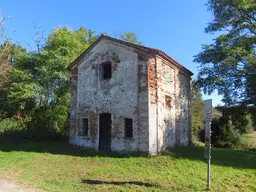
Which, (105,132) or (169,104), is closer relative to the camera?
(105,132)

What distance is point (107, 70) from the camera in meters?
14.6

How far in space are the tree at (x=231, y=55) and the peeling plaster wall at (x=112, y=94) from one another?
8.35 meters

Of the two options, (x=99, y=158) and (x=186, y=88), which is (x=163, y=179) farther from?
(x=186, y=88)

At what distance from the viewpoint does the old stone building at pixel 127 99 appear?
12414mm

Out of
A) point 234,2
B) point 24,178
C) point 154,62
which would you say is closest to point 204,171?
point 154,62

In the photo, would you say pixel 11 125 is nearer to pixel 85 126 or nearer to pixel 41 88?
pixel 41 88

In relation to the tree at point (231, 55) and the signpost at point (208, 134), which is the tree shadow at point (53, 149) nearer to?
the signpost at point (208, 134)

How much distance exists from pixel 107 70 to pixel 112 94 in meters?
1.89

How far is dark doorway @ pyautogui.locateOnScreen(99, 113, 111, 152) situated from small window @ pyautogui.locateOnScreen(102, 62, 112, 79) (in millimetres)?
2531

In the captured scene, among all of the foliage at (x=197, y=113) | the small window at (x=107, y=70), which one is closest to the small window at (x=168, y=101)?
the small window at (x=107, y=70)

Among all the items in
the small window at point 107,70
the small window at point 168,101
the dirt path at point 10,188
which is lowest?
the dirt path at point 10,188

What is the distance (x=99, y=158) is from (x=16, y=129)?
1181cm

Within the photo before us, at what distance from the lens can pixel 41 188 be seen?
7.18 meters

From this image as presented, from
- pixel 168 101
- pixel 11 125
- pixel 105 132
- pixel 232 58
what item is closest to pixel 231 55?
pixel 232 58
